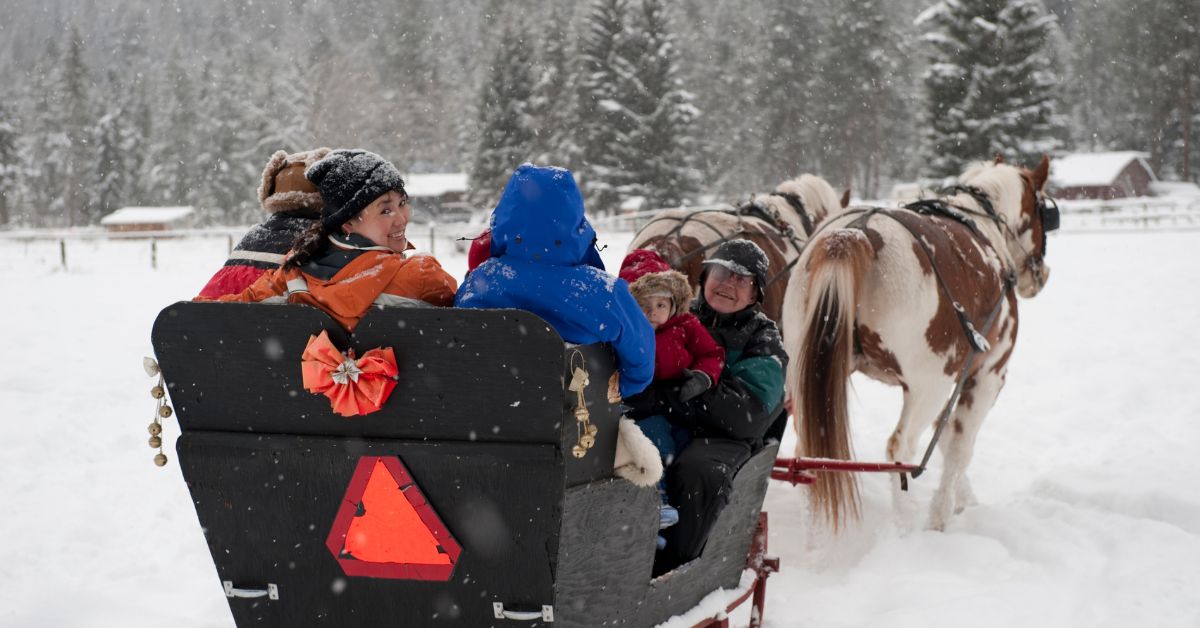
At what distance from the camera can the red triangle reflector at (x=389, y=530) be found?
2115 millimetres

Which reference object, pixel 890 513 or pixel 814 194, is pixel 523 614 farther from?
pixel 814 194

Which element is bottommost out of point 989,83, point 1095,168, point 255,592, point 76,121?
point 255,592

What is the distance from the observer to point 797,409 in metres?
4.46

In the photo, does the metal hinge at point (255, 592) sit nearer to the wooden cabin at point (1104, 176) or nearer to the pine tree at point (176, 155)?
the wooden cabin at point (1104, 176)

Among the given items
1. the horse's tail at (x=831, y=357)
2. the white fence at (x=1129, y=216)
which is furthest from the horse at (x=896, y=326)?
the white fence at (x=1129, y=216)

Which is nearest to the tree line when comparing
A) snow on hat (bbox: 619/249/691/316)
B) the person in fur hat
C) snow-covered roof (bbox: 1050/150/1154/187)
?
snow-covered roof (bbox: 1050/150/1154/187)

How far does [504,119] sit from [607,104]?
5089 mm

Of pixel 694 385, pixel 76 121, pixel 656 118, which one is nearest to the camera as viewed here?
pixel 694 385

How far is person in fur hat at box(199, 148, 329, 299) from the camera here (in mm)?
3246

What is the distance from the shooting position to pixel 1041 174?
598cm

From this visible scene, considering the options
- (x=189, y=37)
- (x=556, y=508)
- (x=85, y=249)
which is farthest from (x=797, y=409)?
(x=189, y=37)

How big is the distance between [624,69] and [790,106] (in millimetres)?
14711

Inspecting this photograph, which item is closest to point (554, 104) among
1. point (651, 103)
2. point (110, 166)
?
point (651, 103)

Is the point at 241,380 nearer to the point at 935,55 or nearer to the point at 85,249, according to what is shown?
the point at 85,249
